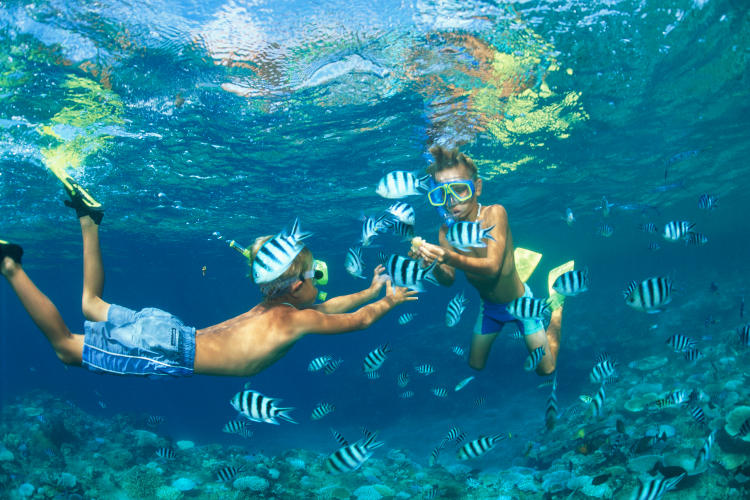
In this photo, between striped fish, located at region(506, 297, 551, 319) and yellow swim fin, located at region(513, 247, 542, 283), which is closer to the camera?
striped fish, located at region(506, 297, 551, 319)

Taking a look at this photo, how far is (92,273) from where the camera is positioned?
466cm

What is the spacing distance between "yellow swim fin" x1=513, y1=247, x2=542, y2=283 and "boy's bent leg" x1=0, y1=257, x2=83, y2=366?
686 cm

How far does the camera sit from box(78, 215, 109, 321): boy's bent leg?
4637 millimetres

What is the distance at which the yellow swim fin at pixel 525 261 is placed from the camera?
7113 mm

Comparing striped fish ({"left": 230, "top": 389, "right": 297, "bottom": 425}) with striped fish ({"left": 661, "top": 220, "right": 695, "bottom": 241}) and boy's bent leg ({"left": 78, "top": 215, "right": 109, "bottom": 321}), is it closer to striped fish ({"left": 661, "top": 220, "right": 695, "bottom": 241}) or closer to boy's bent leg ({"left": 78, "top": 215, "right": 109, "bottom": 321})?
boy's bent leg ({"left": 78, "top": 215, "right": 109, "bottom": 321})

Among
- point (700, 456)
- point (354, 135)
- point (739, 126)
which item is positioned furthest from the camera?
point (739, 126)

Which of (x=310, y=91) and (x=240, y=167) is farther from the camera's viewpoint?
(x=240, y=167)

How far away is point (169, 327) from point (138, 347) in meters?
0.38

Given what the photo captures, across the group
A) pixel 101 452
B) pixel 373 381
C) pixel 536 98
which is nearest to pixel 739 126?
pixel 536 98

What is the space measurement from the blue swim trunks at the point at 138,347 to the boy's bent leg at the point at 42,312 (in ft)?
0.50

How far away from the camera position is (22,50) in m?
7.97

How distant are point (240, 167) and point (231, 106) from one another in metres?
5.07

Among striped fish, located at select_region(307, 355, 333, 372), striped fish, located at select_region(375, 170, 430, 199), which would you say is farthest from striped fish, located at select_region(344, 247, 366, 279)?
striped fish, located at select_region(307, 355, 333, 372)

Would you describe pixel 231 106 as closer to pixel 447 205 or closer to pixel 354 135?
pixel 354 135
